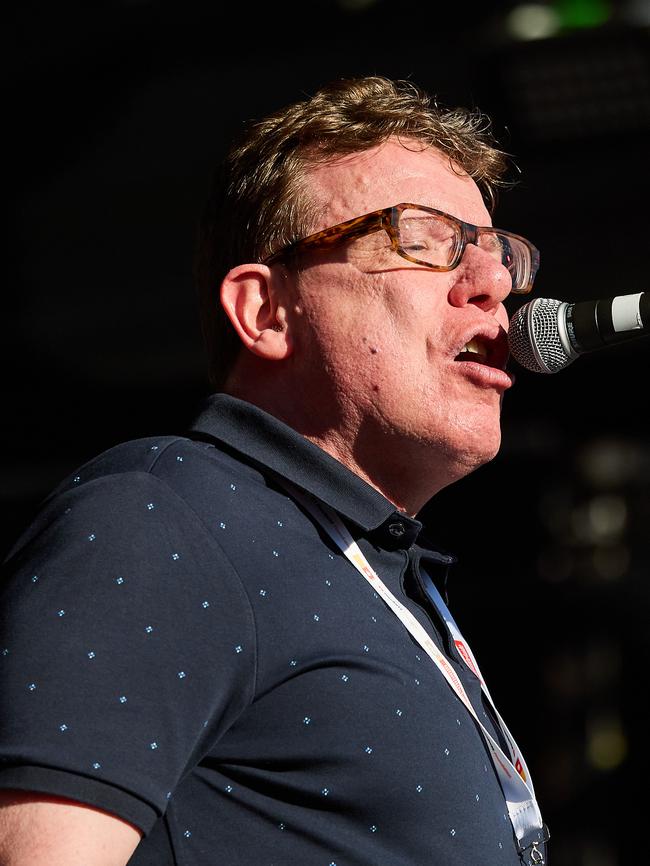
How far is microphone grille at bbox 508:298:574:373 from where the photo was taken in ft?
5.74

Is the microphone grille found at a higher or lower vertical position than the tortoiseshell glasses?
lower

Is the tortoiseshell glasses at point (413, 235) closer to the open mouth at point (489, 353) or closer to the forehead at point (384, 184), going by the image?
the forehead at point (384, 184)

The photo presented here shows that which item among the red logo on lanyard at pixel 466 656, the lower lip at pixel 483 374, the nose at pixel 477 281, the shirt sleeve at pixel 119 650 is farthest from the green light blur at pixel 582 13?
the shirt sleeve at pixel 119 650

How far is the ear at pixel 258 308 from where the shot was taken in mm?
1800

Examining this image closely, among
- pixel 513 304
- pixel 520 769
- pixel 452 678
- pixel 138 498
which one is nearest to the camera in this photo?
pixel 138 498

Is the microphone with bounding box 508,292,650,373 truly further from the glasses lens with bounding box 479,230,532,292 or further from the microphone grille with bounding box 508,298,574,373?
the glasses lens with bounding box 479,230,532,292

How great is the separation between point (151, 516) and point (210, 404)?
39cm

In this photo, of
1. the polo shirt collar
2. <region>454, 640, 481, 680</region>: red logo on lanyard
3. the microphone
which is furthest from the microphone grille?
<region>454, 640, 481, 680</region>: red logo on lanyard

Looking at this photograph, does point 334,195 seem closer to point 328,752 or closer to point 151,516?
point 151,516

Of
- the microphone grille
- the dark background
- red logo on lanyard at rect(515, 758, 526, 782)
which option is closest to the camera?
red logo on lanyard at rect(515, 758, 526, 782)

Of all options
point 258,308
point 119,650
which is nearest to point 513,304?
point 258,308

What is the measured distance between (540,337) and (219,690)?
81 cm

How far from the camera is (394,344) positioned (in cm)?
172

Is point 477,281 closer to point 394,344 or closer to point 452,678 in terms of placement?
point 394,344
